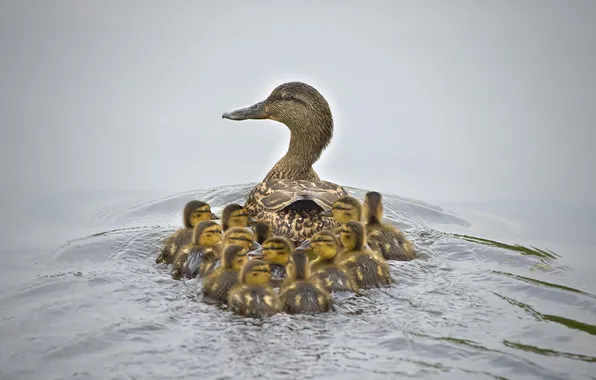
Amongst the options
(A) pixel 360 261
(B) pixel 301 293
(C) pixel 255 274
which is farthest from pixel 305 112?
(B) pixel 301 293

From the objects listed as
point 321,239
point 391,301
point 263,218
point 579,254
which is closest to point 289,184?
point 263,218

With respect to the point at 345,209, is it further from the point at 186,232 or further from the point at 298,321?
the point at 298,321

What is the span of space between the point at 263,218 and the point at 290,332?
1711 mm

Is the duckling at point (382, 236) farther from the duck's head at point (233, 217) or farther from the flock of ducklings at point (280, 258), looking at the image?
the duck's head at point (233, 217)

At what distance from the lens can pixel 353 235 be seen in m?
6.39

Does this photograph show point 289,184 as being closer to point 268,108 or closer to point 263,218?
point 263,218

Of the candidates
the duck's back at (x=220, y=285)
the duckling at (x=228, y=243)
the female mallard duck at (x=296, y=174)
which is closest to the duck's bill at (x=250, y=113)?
the female mallard duck at (x=296, y=174)

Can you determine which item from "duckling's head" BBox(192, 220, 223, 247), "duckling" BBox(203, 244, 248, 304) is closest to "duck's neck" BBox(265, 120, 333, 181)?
"duckling's head" BBox(192, 220, 223, 247)

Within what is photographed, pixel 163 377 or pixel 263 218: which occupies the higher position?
pixel 263 218

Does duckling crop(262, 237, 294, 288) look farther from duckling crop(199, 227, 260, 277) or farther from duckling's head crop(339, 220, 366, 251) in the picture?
duckling's head crop(339, 220, 366, 251)

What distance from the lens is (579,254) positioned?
24.0 feet

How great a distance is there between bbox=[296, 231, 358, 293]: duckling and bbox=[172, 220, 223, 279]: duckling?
0.71 meters

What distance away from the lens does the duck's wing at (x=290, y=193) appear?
268 inches

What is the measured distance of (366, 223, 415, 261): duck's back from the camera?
6785mm
